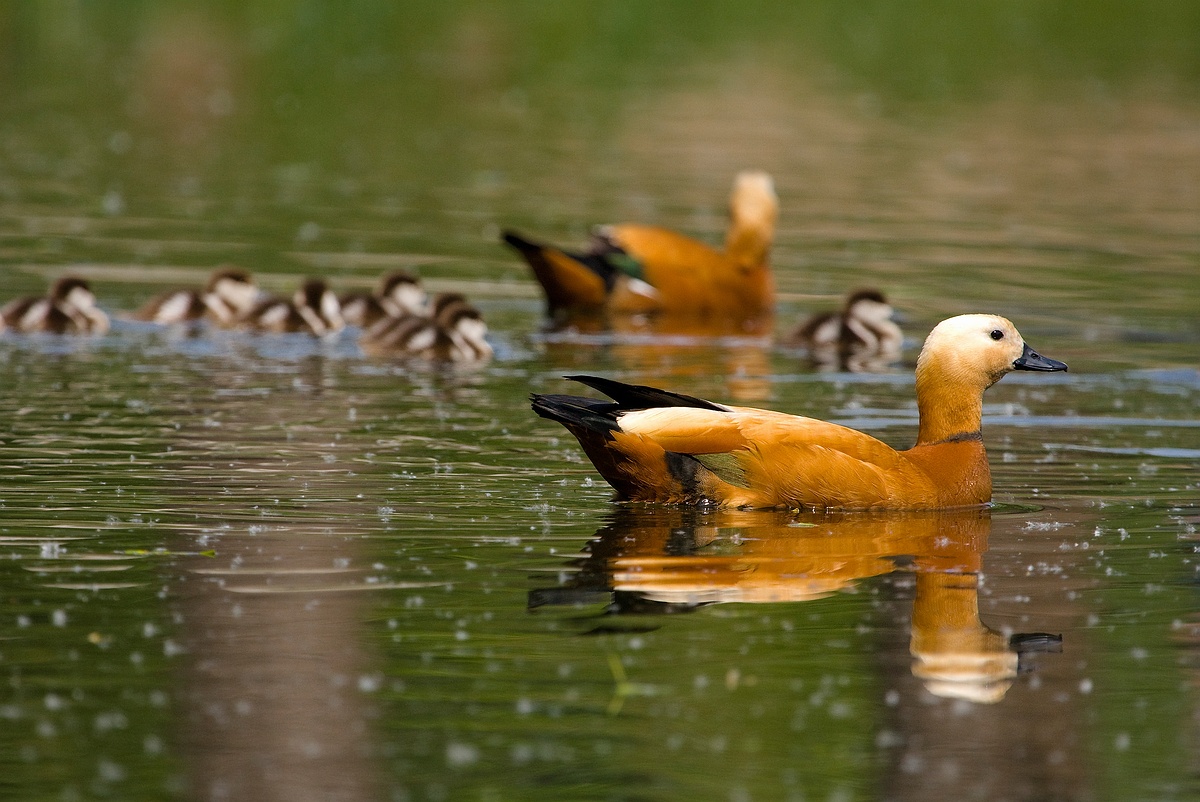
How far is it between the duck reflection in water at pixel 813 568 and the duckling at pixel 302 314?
559 centimetres

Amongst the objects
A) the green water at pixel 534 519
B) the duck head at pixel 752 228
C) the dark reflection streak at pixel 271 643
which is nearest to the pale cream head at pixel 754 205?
the duck head at pixel 752 228

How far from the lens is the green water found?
226 inches

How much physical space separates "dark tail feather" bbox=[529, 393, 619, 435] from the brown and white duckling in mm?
6054

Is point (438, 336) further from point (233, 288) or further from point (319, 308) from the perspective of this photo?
point (233, 288)

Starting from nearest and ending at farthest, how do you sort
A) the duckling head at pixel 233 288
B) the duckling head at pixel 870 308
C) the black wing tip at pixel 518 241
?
the duckling head at pixel 233 288, the duckling head at pixel 870 308, the black wing tip at pixel 518 241

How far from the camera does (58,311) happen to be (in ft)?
44.3

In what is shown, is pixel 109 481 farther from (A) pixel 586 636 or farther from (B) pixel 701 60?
(B) pixel 701 60

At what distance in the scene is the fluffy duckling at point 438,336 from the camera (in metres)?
13.5

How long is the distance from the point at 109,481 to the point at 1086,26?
1517 inches

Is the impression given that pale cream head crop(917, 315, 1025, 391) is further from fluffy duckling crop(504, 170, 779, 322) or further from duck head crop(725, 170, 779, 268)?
duck head crop(725, 170, 779, 268)

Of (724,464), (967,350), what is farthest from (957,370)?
(724,464)

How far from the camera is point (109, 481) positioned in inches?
360

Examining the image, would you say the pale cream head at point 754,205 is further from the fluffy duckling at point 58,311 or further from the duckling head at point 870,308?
the fluffy duckling at point 58,311

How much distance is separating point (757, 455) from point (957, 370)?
1056mm
